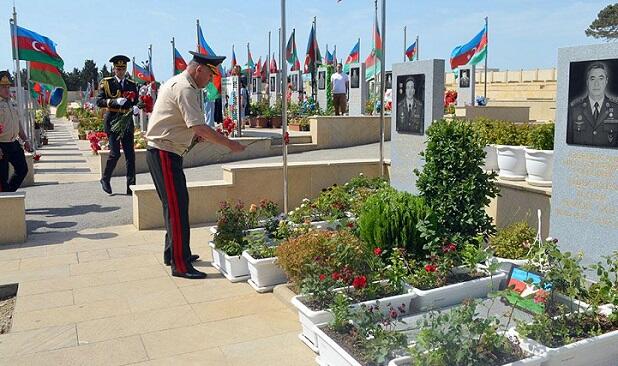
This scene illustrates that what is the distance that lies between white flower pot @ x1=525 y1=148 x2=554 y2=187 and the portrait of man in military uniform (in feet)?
4.03

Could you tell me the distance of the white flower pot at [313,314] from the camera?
3.87 metres

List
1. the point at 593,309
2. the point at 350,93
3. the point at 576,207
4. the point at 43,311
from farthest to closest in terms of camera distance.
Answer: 1. the point at 350,93
2. the point at 576,207
3. the point at 43,311
4. the point at 593,309

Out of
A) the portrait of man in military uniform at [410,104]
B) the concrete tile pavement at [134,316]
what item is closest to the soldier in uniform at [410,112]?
the portrait of man in military uniform at [410,104]

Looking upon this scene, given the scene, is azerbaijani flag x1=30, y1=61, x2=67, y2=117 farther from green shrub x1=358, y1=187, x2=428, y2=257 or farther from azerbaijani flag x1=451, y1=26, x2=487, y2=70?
azerbaijani flag x1=451, y1=26, x2=487, y2=70

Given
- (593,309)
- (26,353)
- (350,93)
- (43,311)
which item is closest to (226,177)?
(43,311)

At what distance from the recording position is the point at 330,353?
11.5ft

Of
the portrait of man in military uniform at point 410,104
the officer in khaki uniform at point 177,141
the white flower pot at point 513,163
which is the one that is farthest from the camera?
the white flower pot at point 513,163

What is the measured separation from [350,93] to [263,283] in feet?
54.9

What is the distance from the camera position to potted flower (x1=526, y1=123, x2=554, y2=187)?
651cm

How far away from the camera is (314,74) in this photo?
2422 centimetres

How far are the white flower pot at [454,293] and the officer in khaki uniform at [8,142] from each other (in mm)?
6038

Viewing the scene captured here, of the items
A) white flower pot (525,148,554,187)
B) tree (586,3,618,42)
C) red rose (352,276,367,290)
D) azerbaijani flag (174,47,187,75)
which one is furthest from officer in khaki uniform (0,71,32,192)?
tree (586,3,618,42)

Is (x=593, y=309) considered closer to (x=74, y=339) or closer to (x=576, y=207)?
(x=576, y=207)

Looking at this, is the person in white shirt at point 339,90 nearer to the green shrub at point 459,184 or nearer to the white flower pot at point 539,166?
the white flower pot at point 539,166
